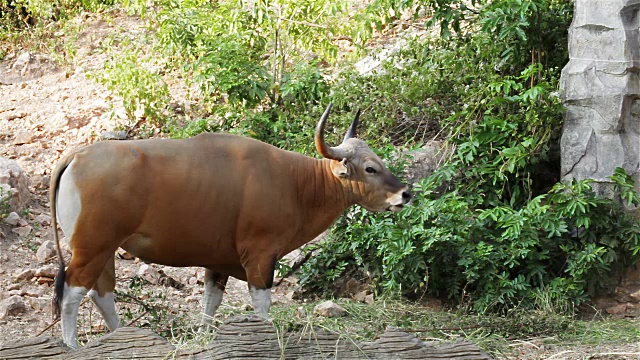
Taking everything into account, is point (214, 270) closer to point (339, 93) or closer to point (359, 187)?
point (359, 187)

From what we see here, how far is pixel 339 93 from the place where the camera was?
1041 cm

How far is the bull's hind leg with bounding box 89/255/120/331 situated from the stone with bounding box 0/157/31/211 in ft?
10.9

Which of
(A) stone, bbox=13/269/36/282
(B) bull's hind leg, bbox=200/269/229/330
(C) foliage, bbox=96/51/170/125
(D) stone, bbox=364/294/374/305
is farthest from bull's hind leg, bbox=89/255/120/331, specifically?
(C) foliage, bbox=96/51/170/125

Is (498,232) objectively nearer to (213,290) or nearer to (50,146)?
(213,290)

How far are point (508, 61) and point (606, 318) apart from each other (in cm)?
299

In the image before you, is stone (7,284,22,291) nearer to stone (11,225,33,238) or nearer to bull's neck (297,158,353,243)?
stone (11,225,33,238)

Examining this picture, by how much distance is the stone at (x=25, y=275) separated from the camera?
854 centimetres

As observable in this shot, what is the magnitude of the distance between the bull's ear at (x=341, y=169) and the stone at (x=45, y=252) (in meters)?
3.41

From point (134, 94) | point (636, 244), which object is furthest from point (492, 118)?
point (134, 94)

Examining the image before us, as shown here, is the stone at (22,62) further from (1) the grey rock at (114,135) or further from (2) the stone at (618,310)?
(2) the stone at (618,310)

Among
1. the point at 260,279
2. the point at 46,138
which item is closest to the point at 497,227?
the point at 260,279

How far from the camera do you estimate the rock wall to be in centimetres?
877

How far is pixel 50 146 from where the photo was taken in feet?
37.1

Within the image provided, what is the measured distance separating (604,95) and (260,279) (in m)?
4.05
